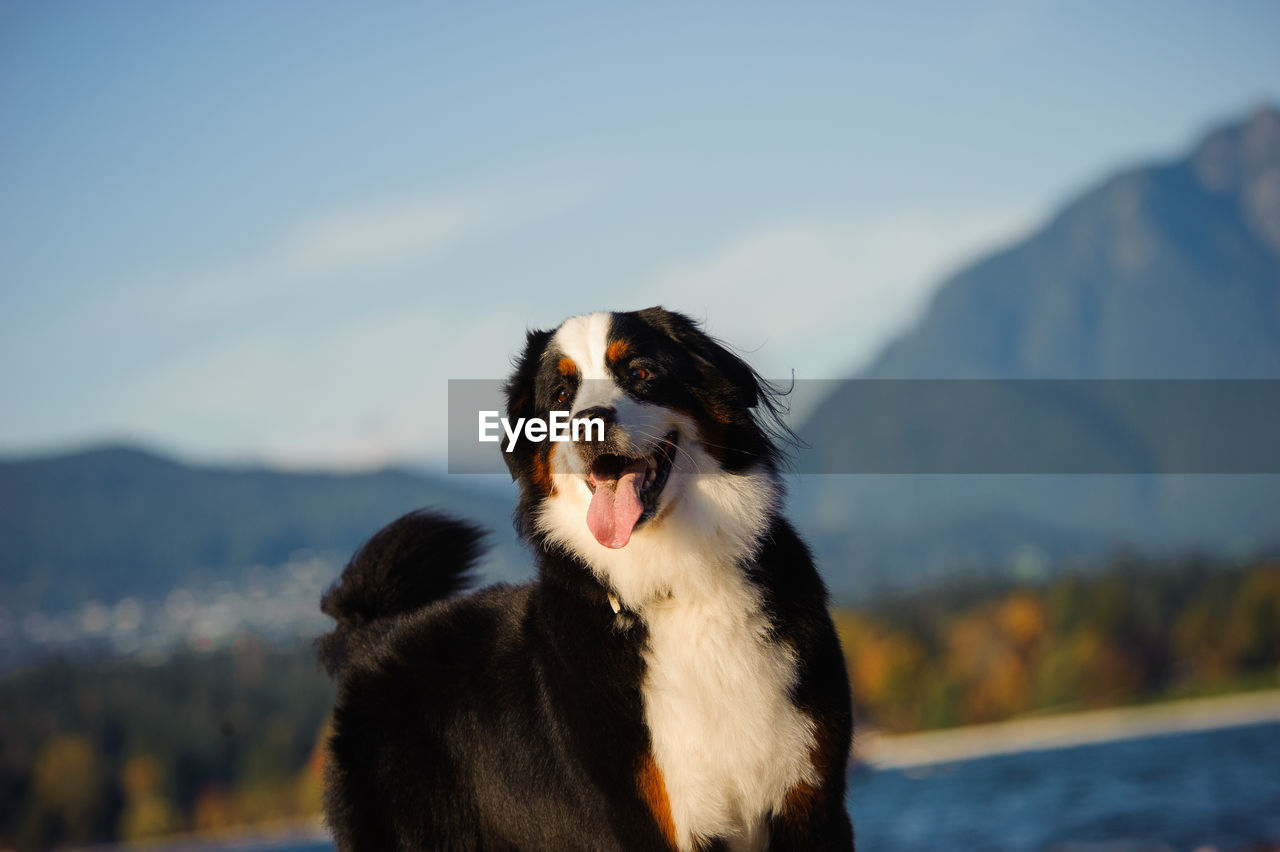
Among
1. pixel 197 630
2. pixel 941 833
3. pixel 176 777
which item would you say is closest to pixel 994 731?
pixel 941 833

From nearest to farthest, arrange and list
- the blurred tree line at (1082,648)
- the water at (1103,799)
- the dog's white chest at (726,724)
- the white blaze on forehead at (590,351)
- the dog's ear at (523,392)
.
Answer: the dog's white chest at (726,724) → the white blaze on forehead at (590,351) → the dog's ear at (523,392) → the water at (1103,799) → the blurred tree line at (1082,648)

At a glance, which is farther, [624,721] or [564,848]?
[564,848]

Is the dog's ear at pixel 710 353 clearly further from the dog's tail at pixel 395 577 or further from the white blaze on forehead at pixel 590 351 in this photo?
the dog's tail at pixel 395 577

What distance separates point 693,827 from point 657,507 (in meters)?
1.20

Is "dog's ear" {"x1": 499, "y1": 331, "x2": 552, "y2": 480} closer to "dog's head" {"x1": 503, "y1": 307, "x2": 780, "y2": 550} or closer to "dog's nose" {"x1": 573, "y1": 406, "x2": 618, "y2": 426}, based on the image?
"dog's head" {"x1": 503, "y1": 307, "x2": 780, "y2": 550}

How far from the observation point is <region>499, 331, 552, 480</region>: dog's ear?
508cm

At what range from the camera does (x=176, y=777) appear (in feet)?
338

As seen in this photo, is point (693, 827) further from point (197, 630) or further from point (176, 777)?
point (197, 630)

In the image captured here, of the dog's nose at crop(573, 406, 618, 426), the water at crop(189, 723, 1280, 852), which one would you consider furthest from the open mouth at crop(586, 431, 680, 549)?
the water at crop(189, 723, 1280, 852)

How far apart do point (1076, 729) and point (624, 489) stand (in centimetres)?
11937

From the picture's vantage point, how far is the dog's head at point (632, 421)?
452 cm

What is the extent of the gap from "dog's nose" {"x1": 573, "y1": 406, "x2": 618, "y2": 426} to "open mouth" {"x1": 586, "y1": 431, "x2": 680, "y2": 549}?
0.18 meters

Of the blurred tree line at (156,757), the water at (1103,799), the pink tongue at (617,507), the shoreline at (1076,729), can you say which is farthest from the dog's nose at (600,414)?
the shoreline at (1076,729)

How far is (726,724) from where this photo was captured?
4355mm
